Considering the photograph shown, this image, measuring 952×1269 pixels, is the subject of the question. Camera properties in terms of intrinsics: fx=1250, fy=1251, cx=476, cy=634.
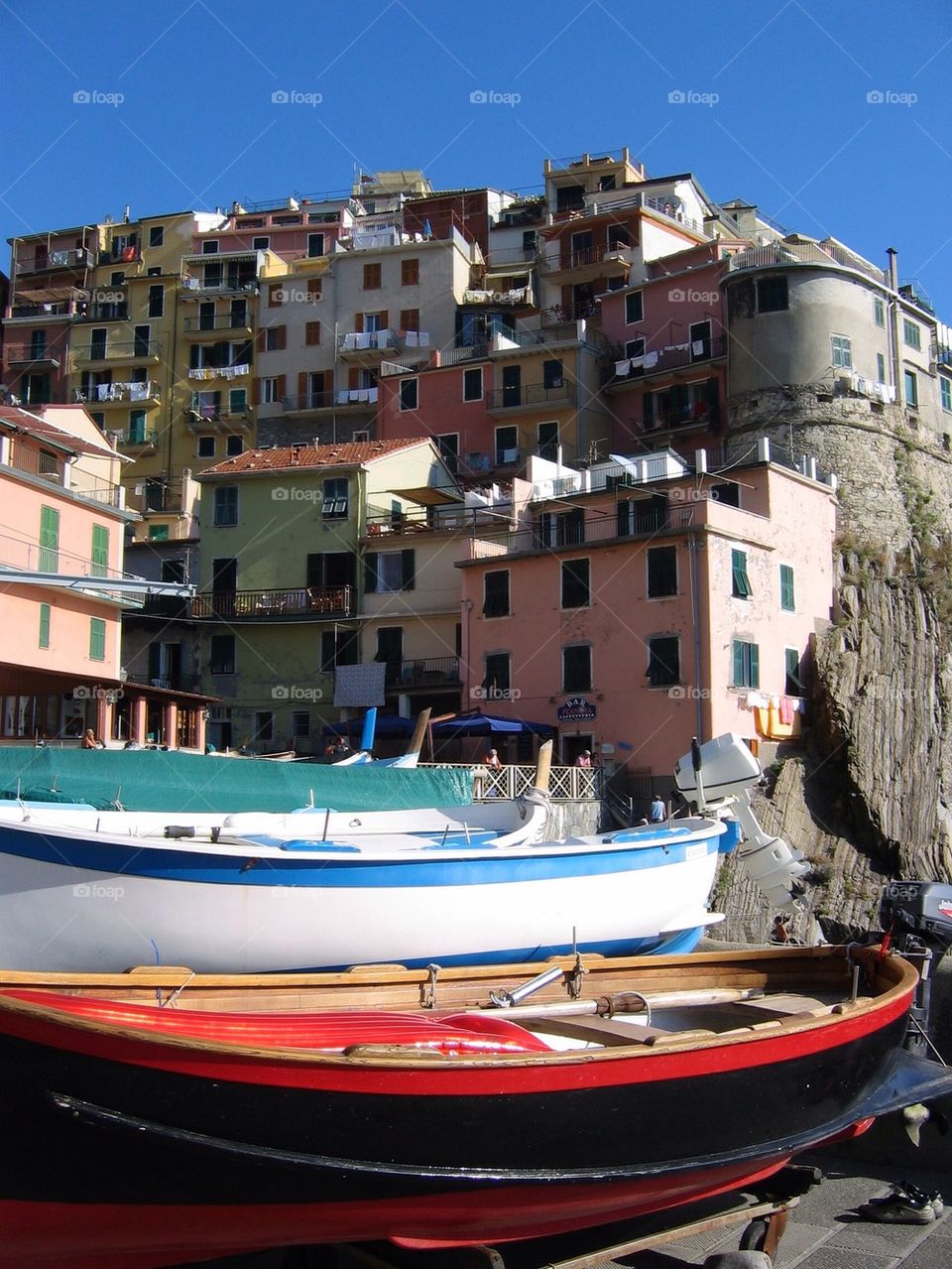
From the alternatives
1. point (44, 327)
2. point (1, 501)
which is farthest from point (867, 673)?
point (44, 327)

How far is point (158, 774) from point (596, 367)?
124ft

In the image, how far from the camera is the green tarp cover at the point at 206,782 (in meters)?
18.0

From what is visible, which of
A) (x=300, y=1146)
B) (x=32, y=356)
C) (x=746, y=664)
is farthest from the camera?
(x=32, y=356)

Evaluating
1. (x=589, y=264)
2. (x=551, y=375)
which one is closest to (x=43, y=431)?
(x=551, y=375)

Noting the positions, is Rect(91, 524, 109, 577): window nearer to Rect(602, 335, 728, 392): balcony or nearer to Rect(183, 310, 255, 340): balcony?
Rect(602, 335, 728, 392): balcony

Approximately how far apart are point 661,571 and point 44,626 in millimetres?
16883

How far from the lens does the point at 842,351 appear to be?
46656 mm

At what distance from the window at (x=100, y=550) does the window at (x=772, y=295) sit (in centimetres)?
2549

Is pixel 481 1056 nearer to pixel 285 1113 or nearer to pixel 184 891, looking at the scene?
pixel 285 1113

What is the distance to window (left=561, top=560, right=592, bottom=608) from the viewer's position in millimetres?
36969

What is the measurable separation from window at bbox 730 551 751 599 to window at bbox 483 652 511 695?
24.0 ft

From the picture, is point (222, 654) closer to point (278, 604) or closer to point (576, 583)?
point (278, 604)

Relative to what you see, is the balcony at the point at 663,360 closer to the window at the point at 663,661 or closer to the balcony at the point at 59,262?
the window at the point at 663,661

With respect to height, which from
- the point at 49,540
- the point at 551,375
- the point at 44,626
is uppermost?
the point at 551,375
